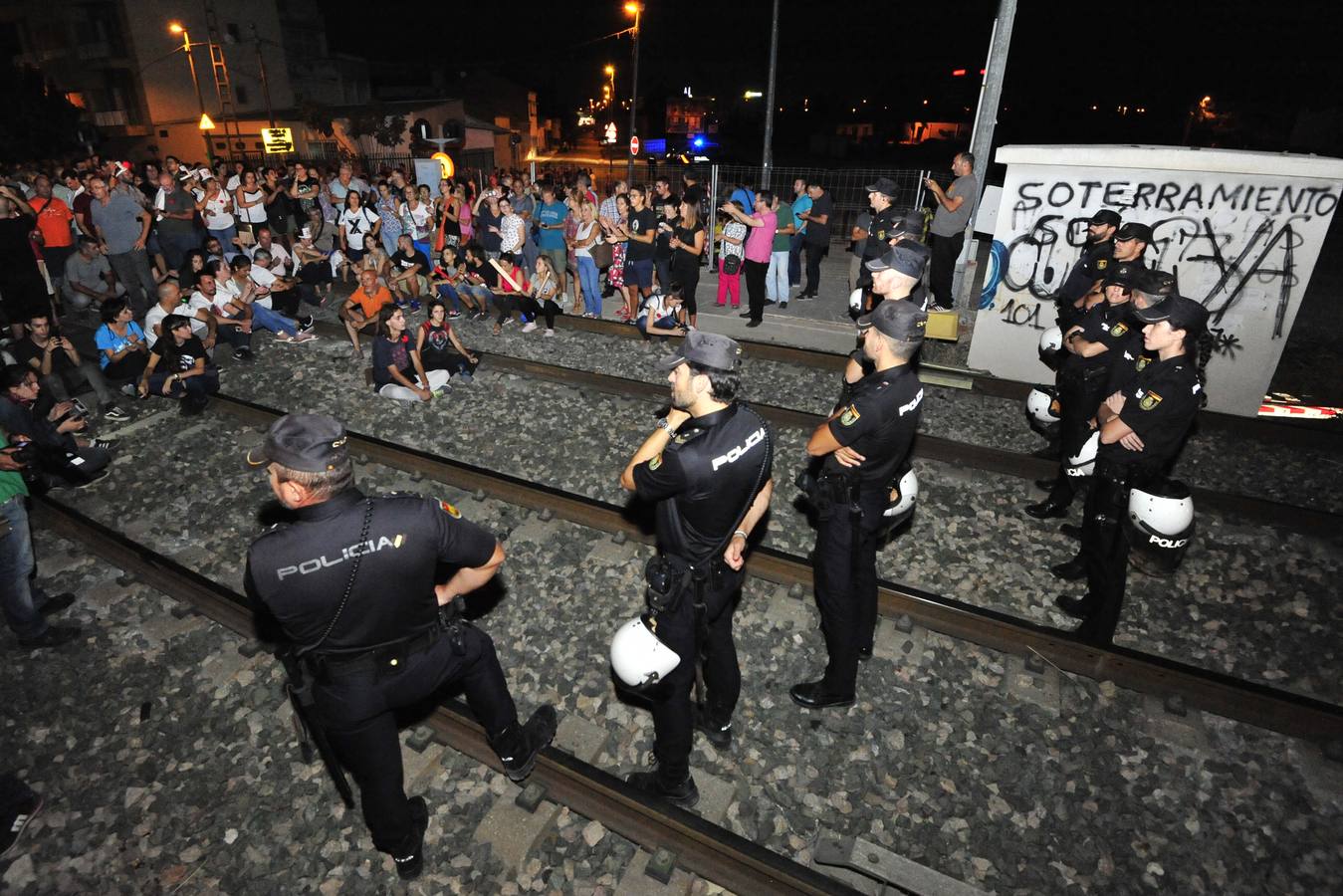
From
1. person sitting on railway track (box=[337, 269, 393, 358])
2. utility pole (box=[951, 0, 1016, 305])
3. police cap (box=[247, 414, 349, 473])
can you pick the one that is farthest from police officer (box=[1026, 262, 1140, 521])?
person sitting on railway track (box=[337, 269, 393, 358])

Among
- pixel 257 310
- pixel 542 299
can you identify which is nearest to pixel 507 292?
pixel 542 299

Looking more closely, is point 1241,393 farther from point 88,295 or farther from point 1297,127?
point 1297,127

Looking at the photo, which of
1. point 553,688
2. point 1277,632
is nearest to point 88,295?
point 553,688

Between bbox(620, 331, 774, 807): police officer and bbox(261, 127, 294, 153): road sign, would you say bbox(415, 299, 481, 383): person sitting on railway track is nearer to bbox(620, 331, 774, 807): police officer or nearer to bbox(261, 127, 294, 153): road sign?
bbox(620, 331, 774, 807): police officer

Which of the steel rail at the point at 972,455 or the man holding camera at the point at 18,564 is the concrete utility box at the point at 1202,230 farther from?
the man holding camera at the point at 18,564

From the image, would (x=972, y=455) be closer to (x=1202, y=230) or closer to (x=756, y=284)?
(x=1202, y=230)

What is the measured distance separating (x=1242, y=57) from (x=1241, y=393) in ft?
140

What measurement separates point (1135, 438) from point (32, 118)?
55.9 meters

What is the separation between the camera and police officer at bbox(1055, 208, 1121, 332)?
6.61 metres

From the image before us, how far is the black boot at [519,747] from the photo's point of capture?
149 inches

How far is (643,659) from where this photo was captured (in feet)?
11.3

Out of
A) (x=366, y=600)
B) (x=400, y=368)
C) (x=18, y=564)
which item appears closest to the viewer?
(x=366, y=600)

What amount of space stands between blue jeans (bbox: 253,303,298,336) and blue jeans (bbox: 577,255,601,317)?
4.77 metres

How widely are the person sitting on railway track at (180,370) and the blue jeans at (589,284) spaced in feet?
19.0
